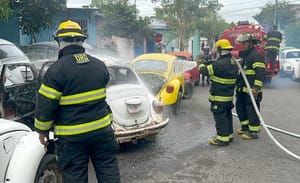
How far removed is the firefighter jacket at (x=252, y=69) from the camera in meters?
6.71

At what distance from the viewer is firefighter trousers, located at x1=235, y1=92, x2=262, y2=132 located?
6910 mm

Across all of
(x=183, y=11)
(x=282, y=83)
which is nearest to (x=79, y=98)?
(x=282, y=83)

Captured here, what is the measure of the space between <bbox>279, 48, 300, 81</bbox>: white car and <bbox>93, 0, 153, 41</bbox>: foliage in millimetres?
9795

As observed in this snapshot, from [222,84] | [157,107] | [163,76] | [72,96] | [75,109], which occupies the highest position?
[72,96]

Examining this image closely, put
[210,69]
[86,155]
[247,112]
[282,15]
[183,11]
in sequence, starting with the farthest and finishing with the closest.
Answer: [282,15] → [183,11] → [247,112] → [210,69] → [86,155]

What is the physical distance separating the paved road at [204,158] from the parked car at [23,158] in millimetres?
1383

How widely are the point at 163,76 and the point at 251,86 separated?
9.68 ft

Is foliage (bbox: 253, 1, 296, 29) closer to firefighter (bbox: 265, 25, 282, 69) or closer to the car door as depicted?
firefighter (bbox: 265, 25, 282, 69)

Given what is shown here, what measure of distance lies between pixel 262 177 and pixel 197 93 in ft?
27.1

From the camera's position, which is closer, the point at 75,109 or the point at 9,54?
the point at 75,109

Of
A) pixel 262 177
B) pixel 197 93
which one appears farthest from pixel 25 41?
pixel 262 177

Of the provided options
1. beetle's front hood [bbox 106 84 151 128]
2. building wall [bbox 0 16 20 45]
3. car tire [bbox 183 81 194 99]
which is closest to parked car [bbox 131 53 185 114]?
car tire [bbox 183 81 194 99]

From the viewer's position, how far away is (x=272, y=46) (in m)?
14.2

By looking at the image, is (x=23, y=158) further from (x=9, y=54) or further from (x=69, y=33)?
(x=9, y=54)
